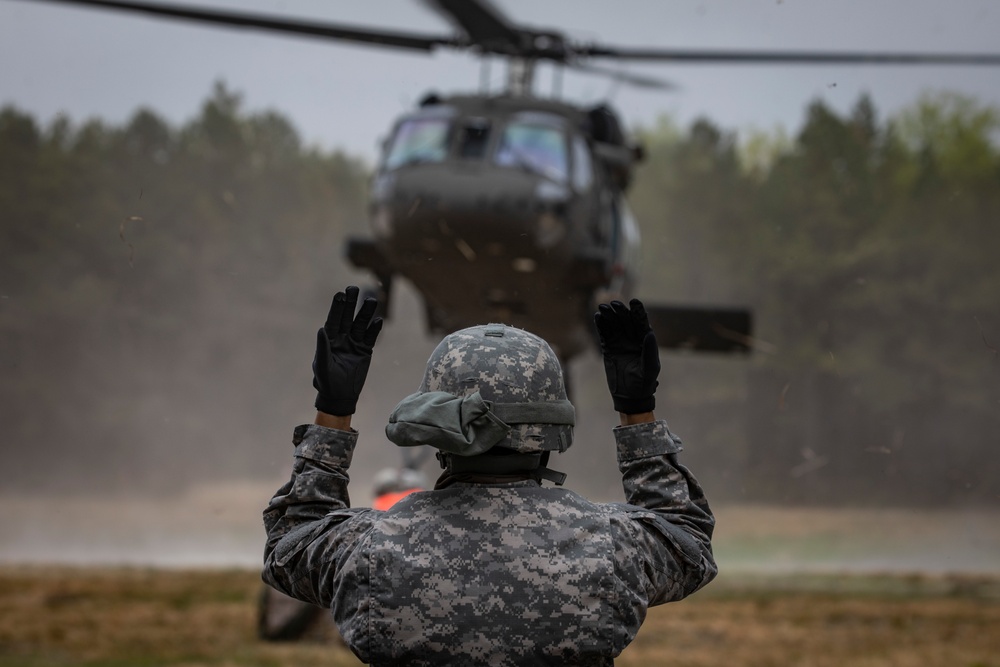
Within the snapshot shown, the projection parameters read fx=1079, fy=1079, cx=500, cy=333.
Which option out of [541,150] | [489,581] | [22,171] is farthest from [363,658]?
[22,171]

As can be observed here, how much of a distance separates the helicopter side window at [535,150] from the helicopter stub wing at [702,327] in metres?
1.20

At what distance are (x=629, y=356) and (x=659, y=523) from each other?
0.32 metres

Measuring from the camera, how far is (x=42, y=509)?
56.1ft

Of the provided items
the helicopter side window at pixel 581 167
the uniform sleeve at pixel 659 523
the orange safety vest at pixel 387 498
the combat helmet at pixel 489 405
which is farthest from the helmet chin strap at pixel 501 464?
the helicopter side window at pixel 581 167

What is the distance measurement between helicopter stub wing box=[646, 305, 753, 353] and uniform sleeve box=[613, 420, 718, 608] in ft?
17.8

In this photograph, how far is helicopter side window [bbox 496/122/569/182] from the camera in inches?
270

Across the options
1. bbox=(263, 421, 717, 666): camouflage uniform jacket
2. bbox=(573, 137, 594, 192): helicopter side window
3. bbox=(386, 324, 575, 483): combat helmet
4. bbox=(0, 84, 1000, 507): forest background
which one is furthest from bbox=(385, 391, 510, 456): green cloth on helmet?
bbox=(0, 84, 1000, 507): forest background

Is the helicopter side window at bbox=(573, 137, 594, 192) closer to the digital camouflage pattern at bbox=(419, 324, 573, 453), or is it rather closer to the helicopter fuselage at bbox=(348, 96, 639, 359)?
the helicopter fuselage at bbox=(348, 96, 639, 359)

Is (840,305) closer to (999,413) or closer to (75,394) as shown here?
(999,413)

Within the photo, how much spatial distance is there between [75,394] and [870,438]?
46.7 feet

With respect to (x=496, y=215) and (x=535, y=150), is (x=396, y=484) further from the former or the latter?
(x=535, y=150)

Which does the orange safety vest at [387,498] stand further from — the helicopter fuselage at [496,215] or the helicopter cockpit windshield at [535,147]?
the helicopter cockpit windshield at [535,147]

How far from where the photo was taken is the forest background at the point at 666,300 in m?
18.1

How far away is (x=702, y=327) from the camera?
7535mm
